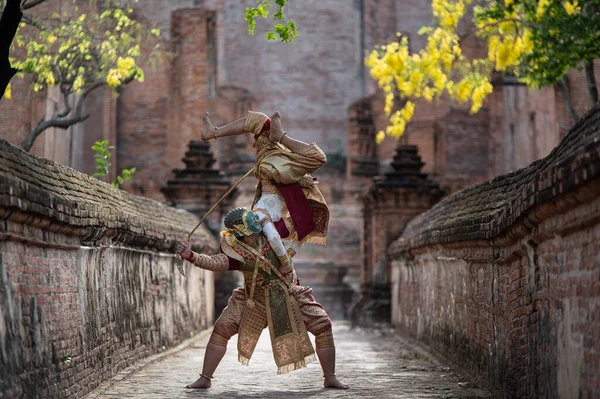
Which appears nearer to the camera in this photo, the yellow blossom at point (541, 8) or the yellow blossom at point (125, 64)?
the yellow blossom at point (541, 8)

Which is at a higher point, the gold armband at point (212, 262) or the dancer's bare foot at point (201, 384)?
the gold armband at point (212, 262)

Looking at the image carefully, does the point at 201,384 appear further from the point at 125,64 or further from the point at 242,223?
the point at 125,64

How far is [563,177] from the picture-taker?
17.3 feet

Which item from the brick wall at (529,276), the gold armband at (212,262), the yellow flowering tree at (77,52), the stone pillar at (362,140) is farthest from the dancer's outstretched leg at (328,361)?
the stone pillar at (362,140)

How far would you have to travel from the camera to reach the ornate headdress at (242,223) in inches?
313

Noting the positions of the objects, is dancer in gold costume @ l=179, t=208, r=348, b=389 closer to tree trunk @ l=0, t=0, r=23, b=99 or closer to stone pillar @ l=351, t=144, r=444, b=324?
tree trunk @ l=0, t=0, r=23, b=99

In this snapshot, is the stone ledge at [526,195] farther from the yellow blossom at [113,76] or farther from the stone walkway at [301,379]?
the yellow blossom at [113,76]

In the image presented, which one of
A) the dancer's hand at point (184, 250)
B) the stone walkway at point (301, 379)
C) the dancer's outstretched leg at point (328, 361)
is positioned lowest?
the stone walkway at point (301, 379)

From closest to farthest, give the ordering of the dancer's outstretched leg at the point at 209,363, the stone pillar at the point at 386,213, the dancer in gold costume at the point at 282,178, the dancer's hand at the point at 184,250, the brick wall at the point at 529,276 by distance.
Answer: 1. the brick wall at the point at 529,276
2. the dancer's hand at the point at 184,250
3. the dancer's outstretched leg at the point at 209,363
4. the dancer in gold costume at the point at 282,178
5. the stone pillar at the point at 386,213

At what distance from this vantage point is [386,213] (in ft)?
57.3

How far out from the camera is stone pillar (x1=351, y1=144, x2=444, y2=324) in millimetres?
17234

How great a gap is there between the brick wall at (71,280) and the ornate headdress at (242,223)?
1.00 m

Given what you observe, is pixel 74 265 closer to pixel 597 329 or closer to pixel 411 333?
pixel 597 329

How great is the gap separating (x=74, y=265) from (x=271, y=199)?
1611 mm
